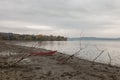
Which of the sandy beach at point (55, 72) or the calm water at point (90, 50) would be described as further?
the calm water at point (90, 50)

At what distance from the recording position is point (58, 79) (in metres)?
13.1

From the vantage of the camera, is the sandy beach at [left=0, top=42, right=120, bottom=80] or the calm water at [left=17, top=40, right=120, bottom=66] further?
the calm water at [left=17, top=40, right=120, bottom=66]

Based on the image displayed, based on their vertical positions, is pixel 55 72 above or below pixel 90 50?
above

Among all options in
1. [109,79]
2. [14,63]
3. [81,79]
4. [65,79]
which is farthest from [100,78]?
[14,63]

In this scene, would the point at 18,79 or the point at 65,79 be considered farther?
the point at 65,79

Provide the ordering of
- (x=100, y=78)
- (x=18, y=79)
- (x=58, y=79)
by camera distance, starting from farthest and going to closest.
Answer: (x=100, y=78) → (x=58, y=79) → (x=18, y=79)

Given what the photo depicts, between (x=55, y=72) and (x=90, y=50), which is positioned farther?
(x=90, y=50)

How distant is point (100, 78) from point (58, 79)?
292 centimetres

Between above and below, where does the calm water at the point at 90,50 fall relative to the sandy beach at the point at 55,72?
below

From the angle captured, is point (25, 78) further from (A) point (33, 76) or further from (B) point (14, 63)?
(B) point (14, 63)

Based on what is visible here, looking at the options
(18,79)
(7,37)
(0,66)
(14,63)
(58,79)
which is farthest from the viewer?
(7,37)

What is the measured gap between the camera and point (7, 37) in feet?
469

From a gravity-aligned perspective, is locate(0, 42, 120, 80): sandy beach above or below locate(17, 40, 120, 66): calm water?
above

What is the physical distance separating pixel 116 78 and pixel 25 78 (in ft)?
19.9
